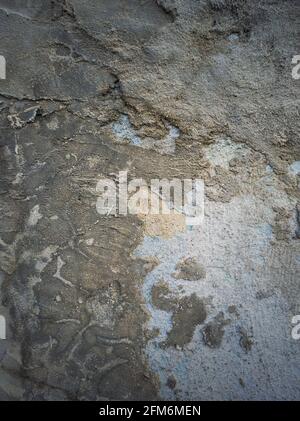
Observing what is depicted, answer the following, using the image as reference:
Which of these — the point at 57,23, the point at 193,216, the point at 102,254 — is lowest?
the point at 102,254

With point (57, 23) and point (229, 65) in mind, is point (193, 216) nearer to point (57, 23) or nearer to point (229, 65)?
point (229, 65)

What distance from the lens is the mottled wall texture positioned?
1313 mm

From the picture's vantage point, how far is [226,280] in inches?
53.1

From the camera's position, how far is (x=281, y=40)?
4.42 ft

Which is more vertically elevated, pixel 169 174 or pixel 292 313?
pixel 169 174

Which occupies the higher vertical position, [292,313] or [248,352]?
[292,313]

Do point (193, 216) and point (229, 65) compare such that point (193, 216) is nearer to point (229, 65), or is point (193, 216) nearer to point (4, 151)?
point (229, 65)

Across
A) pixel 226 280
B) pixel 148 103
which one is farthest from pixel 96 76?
pixel 226 280

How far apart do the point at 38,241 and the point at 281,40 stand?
0.90 metres

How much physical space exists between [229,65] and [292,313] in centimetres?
73

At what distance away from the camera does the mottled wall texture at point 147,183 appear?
1313mm

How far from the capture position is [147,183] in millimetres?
1380

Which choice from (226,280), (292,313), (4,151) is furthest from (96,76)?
(292,313)

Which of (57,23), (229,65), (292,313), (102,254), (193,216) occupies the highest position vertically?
(57,23)
